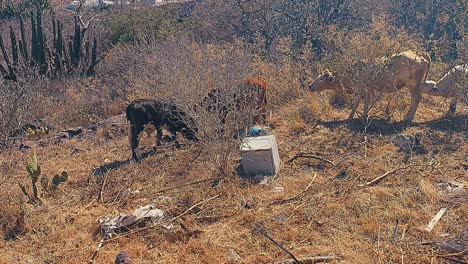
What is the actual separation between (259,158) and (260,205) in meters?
0.83

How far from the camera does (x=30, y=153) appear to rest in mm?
7371

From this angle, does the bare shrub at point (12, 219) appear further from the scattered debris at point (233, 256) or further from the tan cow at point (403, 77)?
the tan cow at point (403, 77)

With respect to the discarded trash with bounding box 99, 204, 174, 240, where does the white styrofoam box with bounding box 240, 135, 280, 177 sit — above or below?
above

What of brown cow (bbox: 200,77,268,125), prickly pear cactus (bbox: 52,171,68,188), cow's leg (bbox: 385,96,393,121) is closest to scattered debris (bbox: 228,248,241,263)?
brown cow (bbox: 200,77,268,125)

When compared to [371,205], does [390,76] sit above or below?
above

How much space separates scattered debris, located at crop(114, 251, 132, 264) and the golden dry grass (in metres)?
0.17

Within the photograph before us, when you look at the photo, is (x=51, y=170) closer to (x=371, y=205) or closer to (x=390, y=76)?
(x=371, y=205)

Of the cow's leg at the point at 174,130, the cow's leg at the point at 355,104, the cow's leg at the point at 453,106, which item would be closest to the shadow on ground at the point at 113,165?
the cow's leg at the point at 174,130

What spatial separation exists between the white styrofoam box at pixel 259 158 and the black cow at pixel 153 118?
1254 millimetres

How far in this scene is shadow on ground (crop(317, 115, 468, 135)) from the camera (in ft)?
23.4

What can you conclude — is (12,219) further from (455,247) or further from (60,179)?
(455,247)

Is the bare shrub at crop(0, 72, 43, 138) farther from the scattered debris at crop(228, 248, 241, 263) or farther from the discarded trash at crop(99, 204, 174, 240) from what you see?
the scattered debris at crop(228, 248, 241, 263)

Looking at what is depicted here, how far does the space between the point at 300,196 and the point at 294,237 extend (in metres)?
0.86

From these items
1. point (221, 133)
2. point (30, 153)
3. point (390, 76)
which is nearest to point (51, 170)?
point (30, 153)
